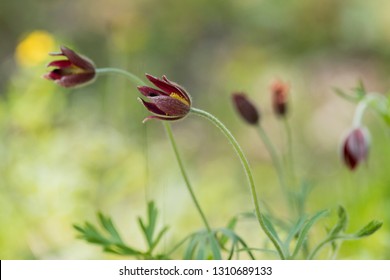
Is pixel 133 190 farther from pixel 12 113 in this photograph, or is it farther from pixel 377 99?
pixel 377 99

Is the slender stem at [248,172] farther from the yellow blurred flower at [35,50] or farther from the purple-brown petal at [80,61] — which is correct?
the yellow blurred flower at [35,50]

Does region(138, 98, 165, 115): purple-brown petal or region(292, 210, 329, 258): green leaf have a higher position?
region(138, 98, 165, 115): purple-brown petal

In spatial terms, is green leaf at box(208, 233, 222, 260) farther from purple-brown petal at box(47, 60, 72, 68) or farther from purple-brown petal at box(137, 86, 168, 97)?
purple-brown petal at box(47, 60, 72, 68)

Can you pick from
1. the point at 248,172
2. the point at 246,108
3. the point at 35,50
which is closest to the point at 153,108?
the point at 248,172

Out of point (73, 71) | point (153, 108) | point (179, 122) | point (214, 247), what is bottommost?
point (214, 247)

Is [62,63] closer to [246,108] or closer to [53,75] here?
[53,75]

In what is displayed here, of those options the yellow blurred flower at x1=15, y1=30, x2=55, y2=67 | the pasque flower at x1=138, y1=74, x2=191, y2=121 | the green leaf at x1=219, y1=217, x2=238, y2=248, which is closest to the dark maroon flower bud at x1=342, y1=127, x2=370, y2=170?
the green leaf at x1=219, y1=217, x2=238, y2=248

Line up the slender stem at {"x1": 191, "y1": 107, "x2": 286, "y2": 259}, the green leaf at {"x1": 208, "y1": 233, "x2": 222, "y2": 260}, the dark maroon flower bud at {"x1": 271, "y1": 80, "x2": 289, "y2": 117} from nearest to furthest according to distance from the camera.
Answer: the slender stem at {"x1": 191, "y1": 107, "x2": 286, "y2": 259}, the green leaf at {"x1": 208, "y1": 233, "x2": 222, "y2": 260}, the dark maroon flower bud at {"x1": 271, "y1": 80, "x2": 289, "y2": 117}
